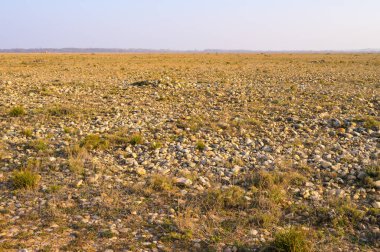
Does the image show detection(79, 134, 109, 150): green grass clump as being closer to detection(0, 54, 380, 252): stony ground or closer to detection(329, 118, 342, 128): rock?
detection(0, 54, 380, 252): stony ground

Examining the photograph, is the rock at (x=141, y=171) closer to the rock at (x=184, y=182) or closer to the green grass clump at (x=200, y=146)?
the rock at (x=184, y=182)

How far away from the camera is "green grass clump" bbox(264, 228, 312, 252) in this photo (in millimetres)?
4926

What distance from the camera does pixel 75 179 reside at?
7.55 m

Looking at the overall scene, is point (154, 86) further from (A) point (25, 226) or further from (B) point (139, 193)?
(A) point (25, 226)

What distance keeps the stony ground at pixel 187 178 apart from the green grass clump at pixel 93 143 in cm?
3

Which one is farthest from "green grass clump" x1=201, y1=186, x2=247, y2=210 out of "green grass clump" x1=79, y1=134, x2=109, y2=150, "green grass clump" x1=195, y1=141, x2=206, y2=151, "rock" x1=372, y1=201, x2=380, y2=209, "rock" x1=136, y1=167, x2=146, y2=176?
"green grass clump" x1=79, y1=134, x2=109, y2=150

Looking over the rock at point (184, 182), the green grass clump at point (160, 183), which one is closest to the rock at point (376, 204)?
the rock at point (184, 182)

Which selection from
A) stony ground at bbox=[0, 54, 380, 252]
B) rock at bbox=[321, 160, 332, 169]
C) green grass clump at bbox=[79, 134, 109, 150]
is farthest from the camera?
green grass clump at bbox=[79, 134, 109, 150]

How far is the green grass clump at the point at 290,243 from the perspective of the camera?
194 inches

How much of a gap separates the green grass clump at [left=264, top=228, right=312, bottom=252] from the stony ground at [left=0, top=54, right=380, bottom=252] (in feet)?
0.06

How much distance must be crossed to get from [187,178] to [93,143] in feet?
11.3

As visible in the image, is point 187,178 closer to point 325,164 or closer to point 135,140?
point 135,140

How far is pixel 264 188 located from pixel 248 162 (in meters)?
1.63

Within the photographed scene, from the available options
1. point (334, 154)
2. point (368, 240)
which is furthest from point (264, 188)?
point (334, 154)
